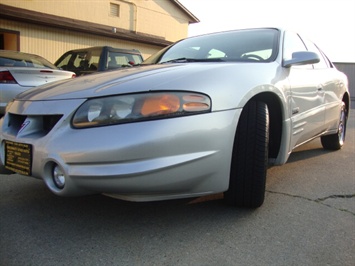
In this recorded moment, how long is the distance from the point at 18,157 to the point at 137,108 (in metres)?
0.87

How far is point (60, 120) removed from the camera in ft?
6.74

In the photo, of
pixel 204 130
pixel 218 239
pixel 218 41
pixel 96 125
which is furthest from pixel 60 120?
pixel 218 41

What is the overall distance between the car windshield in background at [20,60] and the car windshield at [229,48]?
2.84 m

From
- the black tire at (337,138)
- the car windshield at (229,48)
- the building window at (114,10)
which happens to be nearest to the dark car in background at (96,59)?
the car windshield at (229,48)

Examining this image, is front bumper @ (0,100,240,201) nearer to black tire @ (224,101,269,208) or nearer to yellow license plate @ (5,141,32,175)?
yellow license plate @ (5,141,32,175)

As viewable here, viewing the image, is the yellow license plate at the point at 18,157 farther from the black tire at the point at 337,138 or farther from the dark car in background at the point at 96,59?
the dark car in background at the point at 96,59

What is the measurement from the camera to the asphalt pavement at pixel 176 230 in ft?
6.27

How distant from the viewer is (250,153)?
2.31 meters

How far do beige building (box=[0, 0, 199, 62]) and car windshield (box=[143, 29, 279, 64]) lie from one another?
379 inches

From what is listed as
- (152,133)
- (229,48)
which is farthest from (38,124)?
(229,48)

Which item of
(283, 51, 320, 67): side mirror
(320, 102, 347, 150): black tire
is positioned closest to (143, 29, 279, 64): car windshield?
(283, 51, 320, 67): side mirror

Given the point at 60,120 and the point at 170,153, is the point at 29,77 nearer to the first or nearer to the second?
the point at 60,120

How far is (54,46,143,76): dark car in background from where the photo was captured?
760 centimetres

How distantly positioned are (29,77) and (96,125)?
3.57 metres
